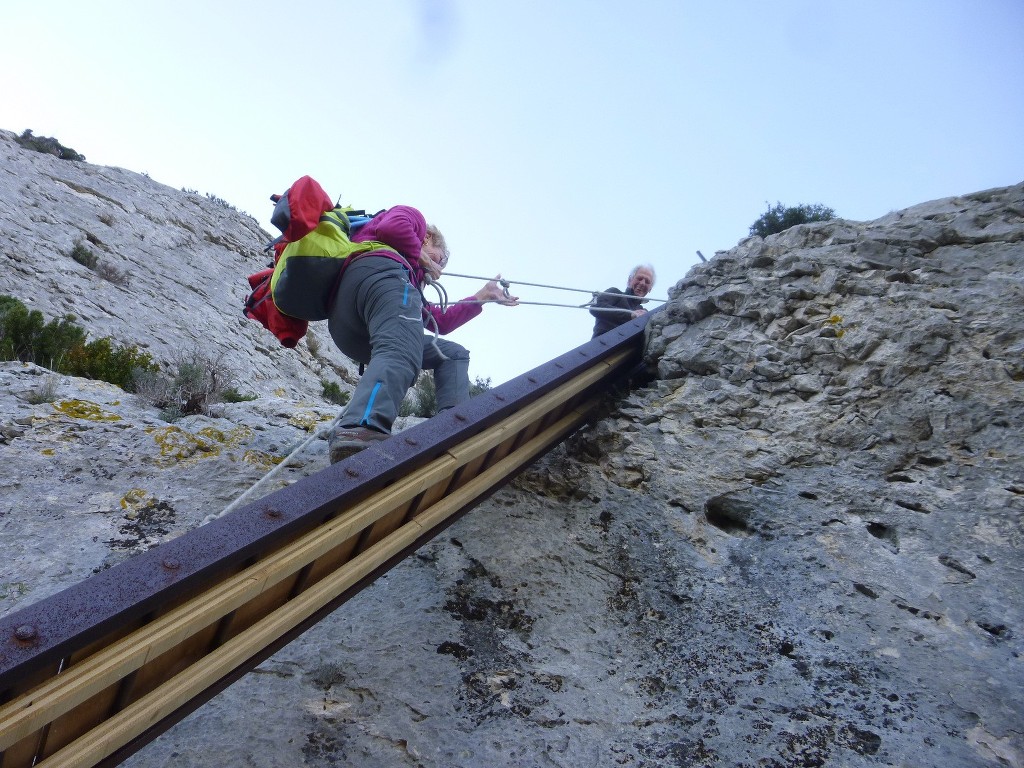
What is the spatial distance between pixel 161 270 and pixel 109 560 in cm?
778

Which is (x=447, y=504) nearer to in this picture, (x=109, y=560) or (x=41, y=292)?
(x=109, y=560)

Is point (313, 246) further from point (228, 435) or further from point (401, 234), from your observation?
point (228, 435)

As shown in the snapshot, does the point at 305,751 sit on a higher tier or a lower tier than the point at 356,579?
lower

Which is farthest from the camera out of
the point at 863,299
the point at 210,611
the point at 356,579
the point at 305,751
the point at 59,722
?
the point at 863,299

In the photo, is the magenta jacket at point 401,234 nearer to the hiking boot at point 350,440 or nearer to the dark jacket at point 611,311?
the hiking boot at point 350,440

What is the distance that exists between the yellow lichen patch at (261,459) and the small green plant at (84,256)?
5587 mm

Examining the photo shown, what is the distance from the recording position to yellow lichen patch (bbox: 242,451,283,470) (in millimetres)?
4375

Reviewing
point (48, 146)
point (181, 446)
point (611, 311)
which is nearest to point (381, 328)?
point (181, 446)

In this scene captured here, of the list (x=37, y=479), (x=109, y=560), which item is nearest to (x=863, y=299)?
(x=109, y=560)

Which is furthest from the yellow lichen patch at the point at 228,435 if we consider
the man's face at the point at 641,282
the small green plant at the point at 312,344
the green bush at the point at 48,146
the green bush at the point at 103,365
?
the green bush at the point at 48,146

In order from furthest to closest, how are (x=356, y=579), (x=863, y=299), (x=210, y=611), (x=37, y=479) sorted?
(x=863, y=299), (x=37, y=479), (x=356, y=579), (x=210, y=611)

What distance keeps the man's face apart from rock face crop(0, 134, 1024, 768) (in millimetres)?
1502

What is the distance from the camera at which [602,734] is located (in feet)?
9.11

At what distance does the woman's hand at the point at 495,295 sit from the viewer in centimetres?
520
